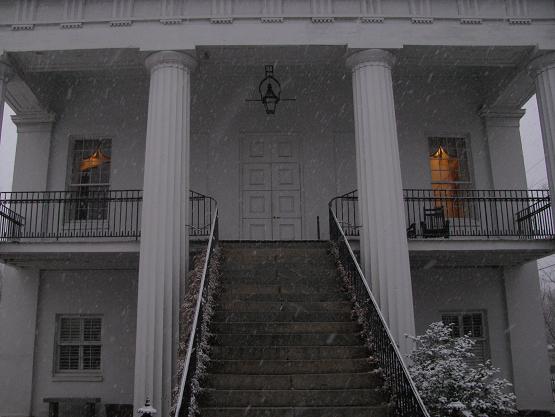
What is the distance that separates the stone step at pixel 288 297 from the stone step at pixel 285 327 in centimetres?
93

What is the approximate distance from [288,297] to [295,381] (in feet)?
8.35

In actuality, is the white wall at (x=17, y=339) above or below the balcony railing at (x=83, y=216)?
below

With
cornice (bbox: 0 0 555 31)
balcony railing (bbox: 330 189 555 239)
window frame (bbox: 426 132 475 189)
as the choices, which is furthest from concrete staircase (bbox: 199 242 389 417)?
cornice (bbox: 0 0 555 31)

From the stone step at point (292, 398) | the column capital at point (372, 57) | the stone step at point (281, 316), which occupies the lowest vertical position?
the stone step at point (292, 398)

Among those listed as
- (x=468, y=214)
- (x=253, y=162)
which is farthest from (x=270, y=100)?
(x=468, y=214)

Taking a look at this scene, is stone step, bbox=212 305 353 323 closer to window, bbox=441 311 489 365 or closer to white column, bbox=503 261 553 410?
window, bbox=441 311 489 365

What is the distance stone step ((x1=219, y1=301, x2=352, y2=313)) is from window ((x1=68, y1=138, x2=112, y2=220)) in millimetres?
6215

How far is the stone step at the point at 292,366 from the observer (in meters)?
9.17

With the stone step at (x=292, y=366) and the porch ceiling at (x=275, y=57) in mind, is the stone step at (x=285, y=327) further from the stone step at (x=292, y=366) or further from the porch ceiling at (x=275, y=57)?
the porch ceiling at (x=275, y=57)

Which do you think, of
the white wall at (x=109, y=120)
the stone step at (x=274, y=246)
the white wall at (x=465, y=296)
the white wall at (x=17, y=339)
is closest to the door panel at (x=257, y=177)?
the stone step at (x=274, y=246)

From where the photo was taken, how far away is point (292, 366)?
9.25 metres

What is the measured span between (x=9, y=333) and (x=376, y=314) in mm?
10227

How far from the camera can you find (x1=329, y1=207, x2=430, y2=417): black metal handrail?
24.7 ft

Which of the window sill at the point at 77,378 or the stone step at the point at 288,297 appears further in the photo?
the window sill at the point at 77,378
